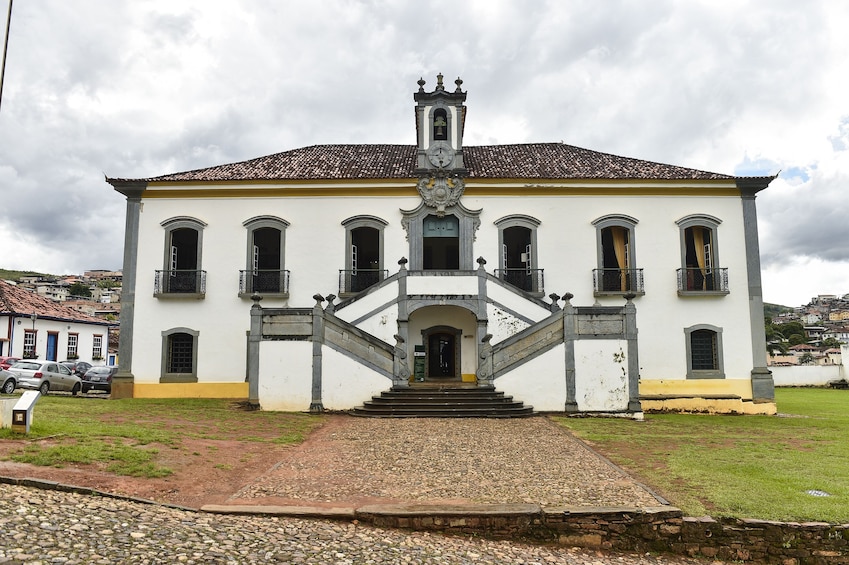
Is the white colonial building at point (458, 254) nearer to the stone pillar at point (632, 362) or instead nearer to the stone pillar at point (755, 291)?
the stone pillar at point (755, 291)

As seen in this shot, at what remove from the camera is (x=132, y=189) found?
60.3ft

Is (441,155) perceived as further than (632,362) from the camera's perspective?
Yes

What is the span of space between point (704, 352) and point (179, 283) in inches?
642

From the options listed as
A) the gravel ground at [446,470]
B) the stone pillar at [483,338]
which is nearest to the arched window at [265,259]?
the stone pillar at [483,338]

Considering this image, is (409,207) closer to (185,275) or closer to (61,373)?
(185,275)

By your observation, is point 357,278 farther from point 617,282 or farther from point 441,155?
point 617,282

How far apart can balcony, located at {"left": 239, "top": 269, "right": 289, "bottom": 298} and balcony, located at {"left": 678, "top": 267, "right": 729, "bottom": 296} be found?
12.1 meters

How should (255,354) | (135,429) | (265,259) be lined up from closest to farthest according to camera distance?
(135,429), (255,354), (265,259)

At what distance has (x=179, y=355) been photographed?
18.1m

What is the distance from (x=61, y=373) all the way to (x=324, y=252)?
10109 millimetres

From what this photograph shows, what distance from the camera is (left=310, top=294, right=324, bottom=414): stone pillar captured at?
14.6m

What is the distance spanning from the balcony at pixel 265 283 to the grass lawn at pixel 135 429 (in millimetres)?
3444

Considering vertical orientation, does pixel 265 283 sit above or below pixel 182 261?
below

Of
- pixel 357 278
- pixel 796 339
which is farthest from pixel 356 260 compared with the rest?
pixel 796 339
